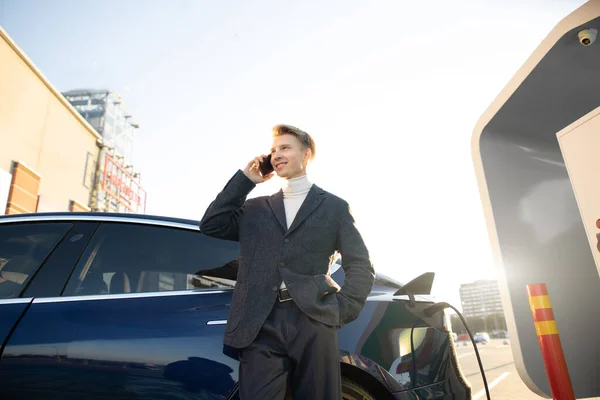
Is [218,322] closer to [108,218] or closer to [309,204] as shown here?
[309,204]

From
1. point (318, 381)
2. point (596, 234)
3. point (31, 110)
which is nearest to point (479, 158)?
point (596, 234)

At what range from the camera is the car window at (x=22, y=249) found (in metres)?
2.04

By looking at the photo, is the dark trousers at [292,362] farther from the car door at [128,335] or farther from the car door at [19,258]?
the car door at [19,258]

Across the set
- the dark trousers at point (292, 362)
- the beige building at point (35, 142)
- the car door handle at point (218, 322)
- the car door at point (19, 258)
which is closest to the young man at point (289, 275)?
the dark trousers at point (292, 362)

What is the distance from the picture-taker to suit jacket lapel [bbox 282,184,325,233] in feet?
5.67

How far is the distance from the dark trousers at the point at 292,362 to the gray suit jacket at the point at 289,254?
0.15 feet

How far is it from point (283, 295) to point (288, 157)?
2.01ft

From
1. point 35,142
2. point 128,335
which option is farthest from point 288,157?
point 35,142

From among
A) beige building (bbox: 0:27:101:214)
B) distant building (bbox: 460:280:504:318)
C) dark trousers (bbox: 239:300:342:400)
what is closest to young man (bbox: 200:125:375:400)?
dark trousers (bbox: 239:300:342:400)

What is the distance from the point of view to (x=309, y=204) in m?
1.79

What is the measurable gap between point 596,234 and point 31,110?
55.3ft

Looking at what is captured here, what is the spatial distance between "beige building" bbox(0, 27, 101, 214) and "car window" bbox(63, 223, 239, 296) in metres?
13.1

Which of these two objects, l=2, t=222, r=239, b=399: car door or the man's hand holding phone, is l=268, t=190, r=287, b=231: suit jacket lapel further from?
l=2, t=222, r=239, b=399: car door

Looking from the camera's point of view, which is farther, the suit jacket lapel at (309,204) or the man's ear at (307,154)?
the man's ear at (307,154)
